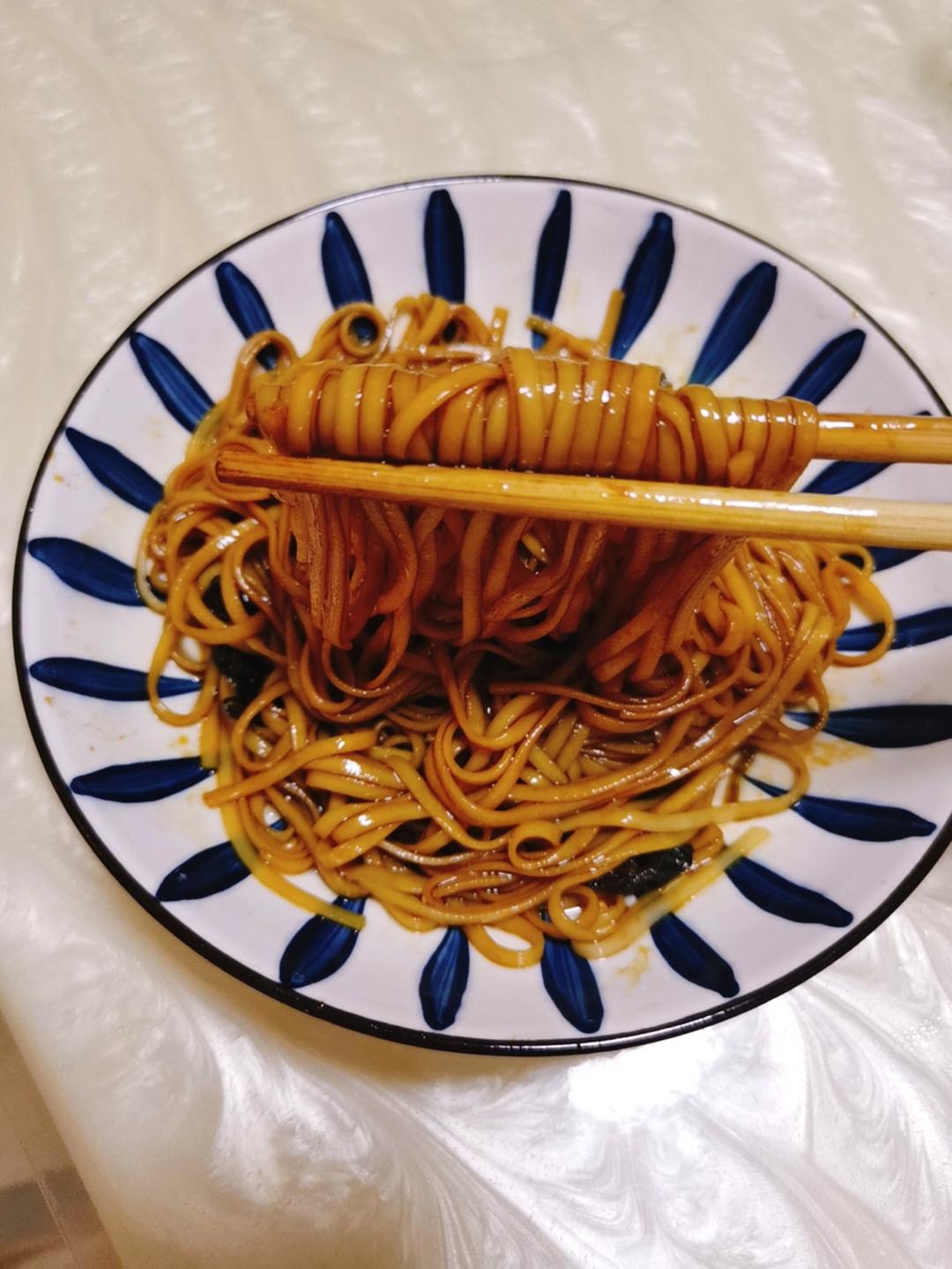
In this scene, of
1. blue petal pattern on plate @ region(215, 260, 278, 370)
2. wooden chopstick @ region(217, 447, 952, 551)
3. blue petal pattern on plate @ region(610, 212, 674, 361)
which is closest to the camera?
wooden chopstick @ region(217, 447, 952, 551)

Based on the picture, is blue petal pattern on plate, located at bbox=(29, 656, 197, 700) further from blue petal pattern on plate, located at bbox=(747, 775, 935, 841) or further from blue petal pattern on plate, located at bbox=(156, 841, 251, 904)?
blue petal pattern on plate, located at bbox=(747, 775, 935, 841)

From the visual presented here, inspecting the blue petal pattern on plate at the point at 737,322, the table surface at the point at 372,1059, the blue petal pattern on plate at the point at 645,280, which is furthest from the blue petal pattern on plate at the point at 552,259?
the table surface at the point at 372,1059

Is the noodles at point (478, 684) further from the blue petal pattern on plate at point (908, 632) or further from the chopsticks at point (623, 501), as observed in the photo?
the chopsticks at point (623, 501)

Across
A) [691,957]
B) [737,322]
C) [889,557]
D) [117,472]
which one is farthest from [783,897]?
[117,472]

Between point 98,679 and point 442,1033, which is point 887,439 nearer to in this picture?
point 442,1033

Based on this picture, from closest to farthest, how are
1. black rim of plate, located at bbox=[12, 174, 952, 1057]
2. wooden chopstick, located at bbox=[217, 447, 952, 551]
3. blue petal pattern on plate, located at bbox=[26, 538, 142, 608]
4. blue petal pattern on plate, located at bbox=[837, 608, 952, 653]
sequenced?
wooden chopstick, located at bbox=[217, 447, 952, 551] → black rim of plate, located at bbox=[12, 174, 952, 1057] → blue petal pattern on plate, located at bbox=[26, 538, 142, 608] → blue petal pattern on plate, located at bbox=[837, 608, 952, 653]

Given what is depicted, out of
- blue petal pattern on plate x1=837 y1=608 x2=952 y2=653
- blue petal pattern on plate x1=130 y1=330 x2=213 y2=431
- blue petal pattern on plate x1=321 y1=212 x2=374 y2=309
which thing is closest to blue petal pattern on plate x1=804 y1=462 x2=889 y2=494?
blue petal pattern on plate x1=837 y1=608 x2=952 y2=653

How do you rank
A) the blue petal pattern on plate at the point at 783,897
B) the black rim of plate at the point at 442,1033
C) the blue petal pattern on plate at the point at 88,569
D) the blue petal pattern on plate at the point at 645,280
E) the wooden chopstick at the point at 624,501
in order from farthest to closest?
the blue petal pattern on plate at the point at 645,280
the blue petal pattern on plate at the point at 88,569
the blue petal pattern on plate at the point at 783,897
the black rim of plate at the point at 442,1033
the wooden chopstick at the point at 624,501
